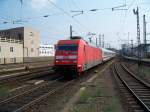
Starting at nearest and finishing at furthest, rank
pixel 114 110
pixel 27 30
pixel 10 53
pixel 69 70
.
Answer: pixel 114 110, pixel 69 70, pixel 10 53, pixel 27 30

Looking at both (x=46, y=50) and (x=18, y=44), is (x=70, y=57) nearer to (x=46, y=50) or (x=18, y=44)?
(x=18, y=44)

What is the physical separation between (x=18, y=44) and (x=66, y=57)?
40.6 m

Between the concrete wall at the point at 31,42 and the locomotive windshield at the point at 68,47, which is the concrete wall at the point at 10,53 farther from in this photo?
the locomotive windshield at the point at 68,47

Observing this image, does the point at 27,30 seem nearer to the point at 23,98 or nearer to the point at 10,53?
the point at 10,53

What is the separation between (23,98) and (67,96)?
85.8 inches

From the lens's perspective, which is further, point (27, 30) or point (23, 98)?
point (27, 30)

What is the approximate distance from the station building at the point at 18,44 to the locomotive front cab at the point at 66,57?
30.2 metres

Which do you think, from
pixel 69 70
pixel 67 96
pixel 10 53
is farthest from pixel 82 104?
pixel 10 53

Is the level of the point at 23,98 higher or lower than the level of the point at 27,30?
lower

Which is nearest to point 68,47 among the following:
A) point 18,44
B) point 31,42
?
point 18,44

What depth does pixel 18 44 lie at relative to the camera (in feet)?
203

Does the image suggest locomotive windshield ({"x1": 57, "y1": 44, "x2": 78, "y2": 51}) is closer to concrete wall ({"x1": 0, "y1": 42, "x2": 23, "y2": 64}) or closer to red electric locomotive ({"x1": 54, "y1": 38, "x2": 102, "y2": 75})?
red electric locomotive ({"x1": 54, "y1": 38, "x2": 102, "y2": 75})

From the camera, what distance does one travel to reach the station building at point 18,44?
55.1 meters

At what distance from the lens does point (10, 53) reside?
5766 cm
